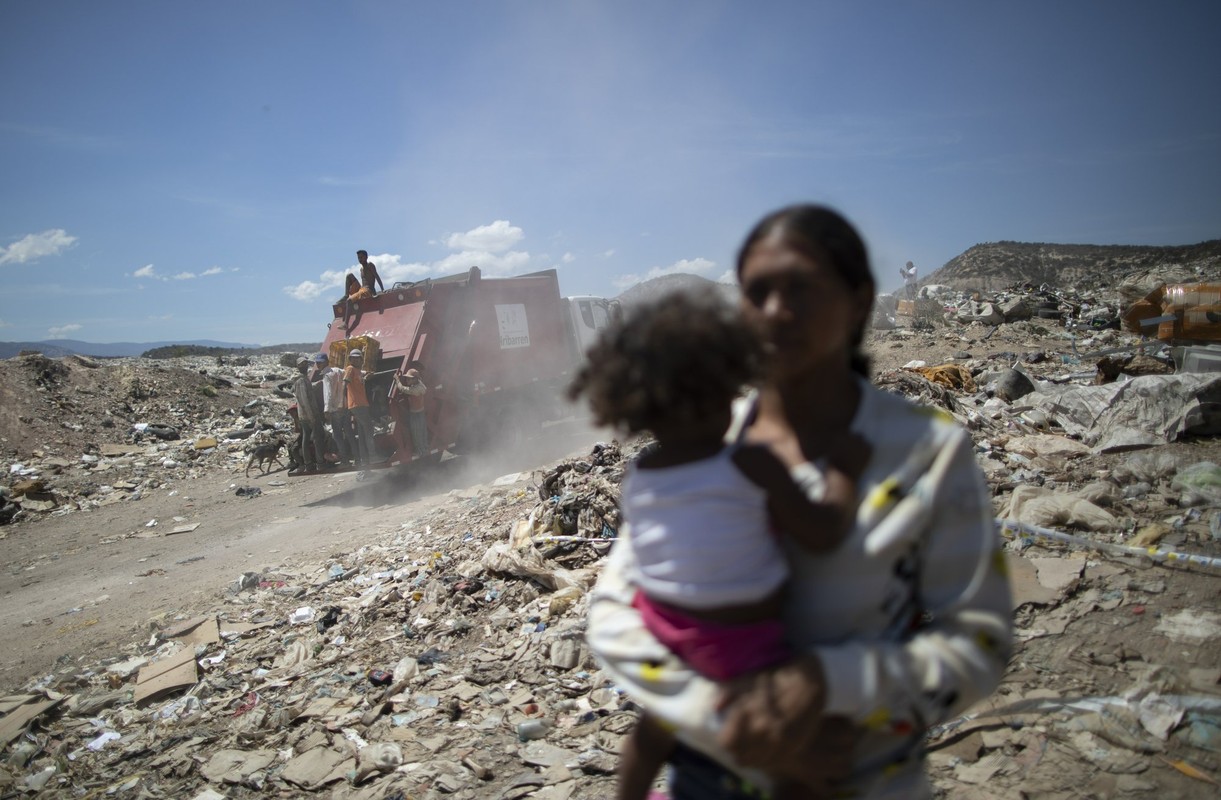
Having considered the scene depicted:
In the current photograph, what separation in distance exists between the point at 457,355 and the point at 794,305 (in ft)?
30.0

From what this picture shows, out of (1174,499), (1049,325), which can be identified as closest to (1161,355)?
(1174,499)

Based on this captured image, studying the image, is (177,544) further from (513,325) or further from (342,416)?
(513,325)

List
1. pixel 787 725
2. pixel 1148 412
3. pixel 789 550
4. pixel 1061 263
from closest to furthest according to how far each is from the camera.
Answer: pixel 787 725, pixel 789 550, pixel 1148 412, pixel 1061 263

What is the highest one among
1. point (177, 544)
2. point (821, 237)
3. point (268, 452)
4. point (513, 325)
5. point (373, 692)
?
point (513, 325)

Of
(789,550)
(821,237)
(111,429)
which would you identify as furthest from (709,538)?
(111,429)

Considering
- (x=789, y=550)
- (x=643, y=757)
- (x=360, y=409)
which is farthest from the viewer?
(x=360, y=409)

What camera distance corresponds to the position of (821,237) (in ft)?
3.45

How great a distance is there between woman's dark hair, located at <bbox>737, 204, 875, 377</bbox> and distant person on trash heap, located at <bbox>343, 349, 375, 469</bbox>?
864 centimetres

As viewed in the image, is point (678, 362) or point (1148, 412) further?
point (1148, 412)

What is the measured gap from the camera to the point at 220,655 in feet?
15.6

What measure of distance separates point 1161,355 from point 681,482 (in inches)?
362

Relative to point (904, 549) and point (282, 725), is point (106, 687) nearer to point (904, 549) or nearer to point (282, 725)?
point (282, 725)

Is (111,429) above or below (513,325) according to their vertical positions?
below

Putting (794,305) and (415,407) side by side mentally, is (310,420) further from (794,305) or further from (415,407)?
(794,305)
